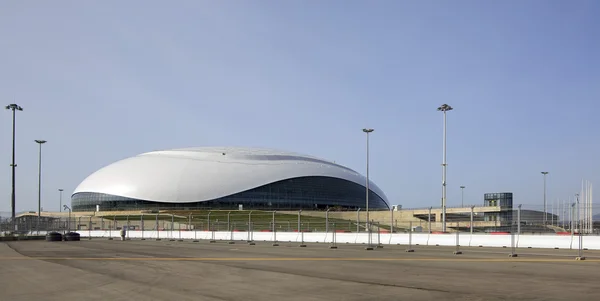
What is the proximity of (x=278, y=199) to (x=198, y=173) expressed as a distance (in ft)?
51.8

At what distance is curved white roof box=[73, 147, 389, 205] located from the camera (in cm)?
9762

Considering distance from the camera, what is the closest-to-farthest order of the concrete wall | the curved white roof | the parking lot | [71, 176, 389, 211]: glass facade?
1. the parking lot
2. the concrete wall
3. [71, 176, 389, 211]: glass facade
4. the curved white roof

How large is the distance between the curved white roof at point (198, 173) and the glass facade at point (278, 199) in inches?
38.5

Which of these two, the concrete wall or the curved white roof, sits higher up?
the curved white roof

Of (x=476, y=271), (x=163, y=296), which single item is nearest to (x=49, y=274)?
(x=163, y=296)

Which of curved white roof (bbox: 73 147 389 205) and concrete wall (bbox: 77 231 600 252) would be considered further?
curved white roof (bbox: 73 147 389 205)

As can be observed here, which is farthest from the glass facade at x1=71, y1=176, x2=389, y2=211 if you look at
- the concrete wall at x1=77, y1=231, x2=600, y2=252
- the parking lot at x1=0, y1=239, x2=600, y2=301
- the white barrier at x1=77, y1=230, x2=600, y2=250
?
the parking lot at x1=0, y1=239, x2=600, y2=301

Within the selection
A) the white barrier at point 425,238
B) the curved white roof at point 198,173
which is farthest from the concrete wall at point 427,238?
the curved white roof at point 198,173

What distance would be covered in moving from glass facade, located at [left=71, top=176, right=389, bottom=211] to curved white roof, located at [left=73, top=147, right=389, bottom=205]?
977 mm

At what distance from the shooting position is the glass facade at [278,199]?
97.2 meters

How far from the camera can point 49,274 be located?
54.6 ft

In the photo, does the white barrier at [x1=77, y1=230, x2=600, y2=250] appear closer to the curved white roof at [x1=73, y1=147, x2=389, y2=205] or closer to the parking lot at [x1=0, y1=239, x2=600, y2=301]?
the parking lot at [x1=0, y1=239, x2=600, y2=301]

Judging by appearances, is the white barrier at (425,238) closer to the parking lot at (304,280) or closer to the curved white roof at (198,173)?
the parking lot at (304,280)

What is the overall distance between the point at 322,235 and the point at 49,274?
26.4 meters
